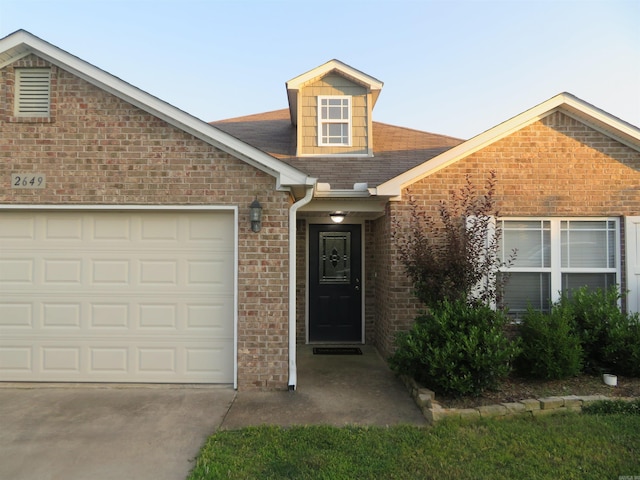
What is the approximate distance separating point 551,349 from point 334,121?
5.92 meters

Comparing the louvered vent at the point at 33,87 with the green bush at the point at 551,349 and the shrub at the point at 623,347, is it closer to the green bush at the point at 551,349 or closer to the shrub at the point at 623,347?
the green bush at the point at 551,349

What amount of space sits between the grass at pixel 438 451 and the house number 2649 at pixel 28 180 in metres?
4.17

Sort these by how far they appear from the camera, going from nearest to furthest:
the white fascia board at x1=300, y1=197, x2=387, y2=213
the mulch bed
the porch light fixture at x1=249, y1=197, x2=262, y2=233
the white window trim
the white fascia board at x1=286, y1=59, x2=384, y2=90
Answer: the mulch bed < the porch light fixture at x1=249, y1=197, x2=262, y2=233 < the white window trim < the white fascia board at x1=300, y1=197, x2=387, y2=213 < the white fascia board at x1=286, y1=59, x2=384, y2=90

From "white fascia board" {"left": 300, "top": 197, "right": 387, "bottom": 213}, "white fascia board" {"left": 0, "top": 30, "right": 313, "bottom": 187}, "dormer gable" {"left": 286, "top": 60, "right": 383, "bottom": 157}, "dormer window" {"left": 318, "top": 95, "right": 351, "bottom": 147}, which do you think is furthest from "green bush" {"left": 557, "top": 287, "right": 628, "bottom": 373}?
"dormer window" {"left": 318, "top": 95, "right": 351, "bottom": 147}

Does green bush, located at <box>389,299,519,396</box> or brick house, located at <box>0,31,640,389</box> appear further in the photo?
brick house, located at <box>0,31,640,389</box>

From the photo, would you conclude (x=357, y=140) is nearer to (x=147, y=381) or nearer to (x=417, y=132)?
(x=417, y=132)

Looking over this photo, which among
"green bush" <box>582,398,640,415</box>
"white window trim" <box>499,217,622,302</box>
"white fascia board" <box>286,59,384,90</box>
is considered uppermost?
"white fascia board" <box>286,59,384,90</box>

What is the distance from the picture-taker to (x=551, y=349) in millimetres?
5156

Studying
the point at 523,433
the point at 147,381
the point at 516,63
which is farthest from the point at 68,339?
the point at 516,63

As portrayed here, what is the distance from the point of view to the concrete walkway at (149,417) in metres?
3.50

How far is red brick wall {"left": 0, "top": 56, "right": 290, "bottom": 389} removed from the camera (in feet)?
17.6

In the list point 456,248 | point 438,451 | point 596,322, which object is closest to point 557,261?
point 596,322

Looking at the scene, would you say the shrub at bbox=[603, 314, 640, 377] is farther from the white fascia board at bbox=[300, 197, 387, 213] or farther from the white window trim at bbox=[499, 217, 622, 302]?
the white fascia board at bbox=[300, 197, 387, 213]

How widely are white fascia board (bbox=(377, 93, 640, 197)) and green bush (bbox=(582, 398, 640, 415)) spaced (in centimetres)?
368
